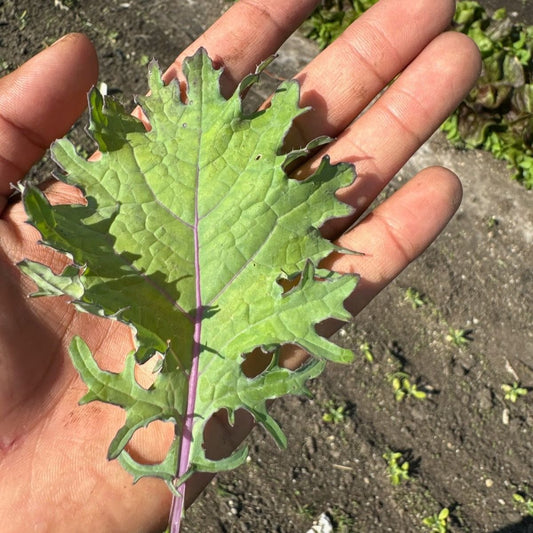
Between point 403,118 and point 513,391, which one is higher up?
point 403,118

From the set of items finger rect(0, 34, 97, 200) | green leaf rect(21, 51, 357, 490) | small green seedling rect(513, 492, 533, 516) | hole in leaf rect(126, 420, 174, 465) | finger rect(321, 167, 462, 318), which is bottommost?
small green seedling rect(513, 492, 533, 516)

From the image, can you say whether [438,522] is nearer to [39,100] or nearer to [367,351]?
[367,351]

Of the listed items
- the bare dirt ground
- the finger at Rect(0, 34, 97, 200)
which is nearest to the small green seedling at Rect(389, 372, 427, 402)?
the bare dirt ground

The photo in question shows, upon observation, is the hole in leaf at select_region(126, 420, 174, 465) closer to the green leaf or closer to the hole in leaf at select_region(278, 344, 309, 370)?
the green leaf

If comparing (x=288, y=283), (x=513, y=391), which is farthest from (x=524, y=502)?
(x=288, y=283)

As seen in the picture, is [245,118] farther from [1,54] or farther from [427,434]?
[1,54]

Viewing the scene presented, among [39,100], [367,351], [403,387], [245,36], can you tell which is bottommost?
[403,387]
